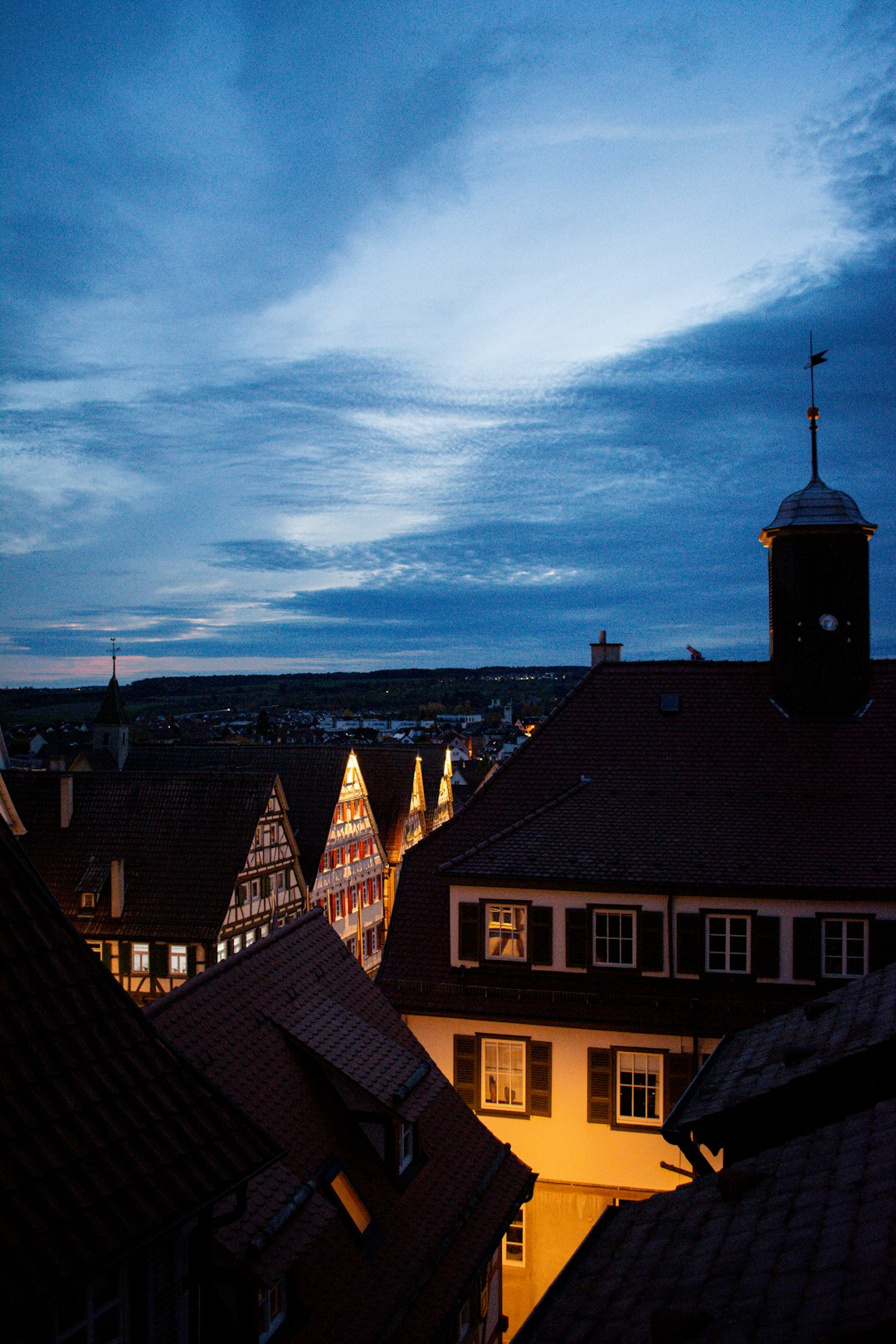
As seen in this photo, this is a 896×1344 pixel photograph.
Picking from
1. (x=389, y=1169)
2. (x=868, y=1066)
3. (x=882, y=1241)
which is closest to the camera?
(x=882, y=1241)

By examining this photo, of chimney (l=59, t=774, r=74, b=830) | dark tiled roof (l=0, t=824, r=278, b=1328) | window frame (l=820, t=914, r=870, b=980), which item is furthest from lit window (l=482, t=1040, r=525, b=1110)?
chimney (l=59, t=774, r=74, b=830)

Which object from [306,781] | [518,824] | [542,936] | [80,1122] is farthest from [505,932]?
[306,781]

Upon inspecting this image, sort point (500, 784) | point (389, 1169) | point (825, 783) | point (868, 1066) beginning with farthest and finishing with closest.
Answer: point (500, 784) → point (825, 783) → point (389, 1169) → point (868, 1066)

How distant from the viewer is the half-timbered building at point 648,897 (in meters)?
17.9

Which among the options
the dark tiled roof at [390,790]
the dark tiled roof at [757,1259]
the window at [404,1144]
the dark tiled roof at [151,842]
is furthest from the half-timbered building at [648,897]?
the dark tiled roof at [390,790]

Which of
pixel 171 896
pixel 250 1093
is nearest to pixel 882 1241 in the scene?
pixel 250 1093

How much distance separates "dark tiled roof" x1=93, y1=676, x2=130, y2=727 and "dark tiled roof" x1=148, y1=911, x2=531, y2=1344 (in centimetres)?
5178

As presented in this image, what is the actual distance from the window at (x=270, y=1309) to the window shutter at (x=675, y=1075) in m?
9.81

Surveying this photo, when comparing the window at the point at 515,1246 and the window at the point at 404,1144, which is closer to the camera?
the window at the point at 404,1144

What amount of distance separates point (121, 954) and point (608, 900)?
16300 millimetres

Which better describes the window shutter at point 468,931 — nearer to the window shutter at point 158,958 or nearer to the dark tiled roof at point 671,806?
the dark tiled roof at point 671,806

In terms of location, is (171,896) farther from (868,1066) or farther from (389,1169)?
(868,1066)

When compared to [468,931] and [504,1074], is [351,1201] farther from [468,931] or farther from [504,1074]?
[468,931]

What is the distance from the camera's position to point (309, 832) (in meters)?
38.2
